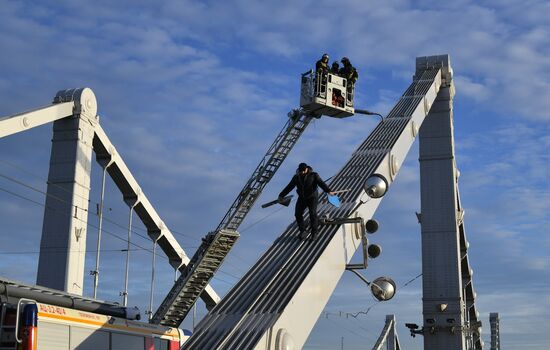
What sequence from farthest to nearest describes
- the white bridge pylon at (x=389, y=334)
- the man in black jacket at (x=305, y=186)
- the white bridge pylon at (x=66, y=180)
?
1. the white bridge pylon at (x=389, y=334)
2. the white bridge pylon at (x=66, y=180)
3. the man in black jacket at (x=305, y=186)

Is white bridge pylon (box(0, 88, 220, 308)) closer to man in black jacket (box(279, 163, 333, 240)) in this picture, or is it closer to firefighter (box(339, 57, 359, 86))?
firefighter (box(339, 57, 359, 86))

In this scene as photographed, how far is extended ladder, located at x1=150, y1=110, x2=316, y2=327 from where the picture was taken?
3584 cm

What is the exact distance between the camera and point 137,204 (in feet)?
128

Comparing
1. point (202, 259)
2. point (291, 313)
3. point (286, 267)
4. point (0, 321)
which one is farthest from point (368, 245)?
point (202, 259)

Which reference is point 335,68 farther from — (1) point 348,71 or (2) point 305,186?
(2) point 305,186

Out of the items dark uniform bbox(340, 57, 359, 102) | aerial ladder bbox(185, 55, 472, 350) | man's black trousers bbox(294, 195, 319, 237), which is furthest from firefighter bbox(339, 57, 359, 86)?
man's black trousers bbox(294, 195, 319, 237)

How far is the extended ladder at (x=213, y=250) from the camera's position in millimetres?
35844

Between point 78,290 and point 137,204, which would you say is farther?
point 137,204

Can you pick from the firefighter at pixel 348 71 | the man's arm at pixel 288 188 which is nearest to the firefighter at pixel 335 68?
the firefighter at pixel 348 71

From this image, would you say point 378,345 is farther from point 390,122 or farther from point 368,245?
point 368,245

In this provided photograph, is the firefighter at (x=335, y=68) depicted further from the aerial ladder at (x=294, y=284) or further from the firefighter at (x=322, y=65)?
the aerial ladder at (x=294, y=284)

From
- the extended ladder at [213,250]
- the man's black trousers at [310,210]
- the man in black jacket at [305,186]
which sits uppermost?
the extended ladder at [213,250]

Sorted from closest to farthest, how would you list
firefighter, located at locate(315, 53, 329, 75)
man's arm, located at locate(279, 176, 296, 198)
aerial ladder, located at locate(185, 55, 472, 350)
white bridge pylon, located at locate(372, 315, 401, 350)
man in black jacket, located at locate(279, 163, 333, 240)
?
aerial ladder, located at locate(185, 55, 472, 350), man in black jacket, located at locate(279, 163, 333, 240), man's arm, located at locate(279, 176, 296, 198), firefighter, located at locate(315, 53, 329, 75), white bridge pylon, located at locate(372, 315, 401, 350)

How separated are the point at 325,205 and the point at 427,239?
891 inches
